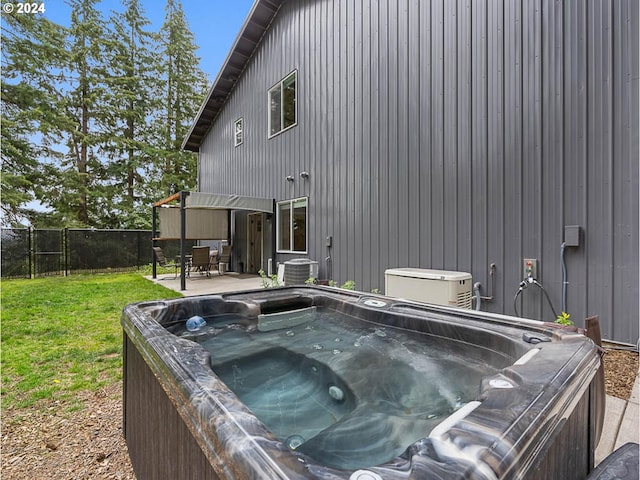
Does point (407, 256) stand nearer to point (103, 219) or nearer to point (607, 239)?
point (607, 239)

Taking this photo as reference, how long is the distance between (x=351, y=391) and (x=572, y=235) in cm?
294

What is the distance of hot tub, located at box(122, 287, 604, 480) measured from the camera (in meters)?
→ 0.75

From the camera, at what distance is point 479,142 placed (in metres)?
3.98

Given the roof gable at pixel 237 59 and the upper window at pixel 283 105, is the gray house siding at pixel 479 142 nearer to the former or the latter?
the upper window at pixel 283 105

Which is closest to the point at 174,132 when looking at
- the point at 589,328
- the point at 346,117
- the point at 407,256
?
the point at 346,117

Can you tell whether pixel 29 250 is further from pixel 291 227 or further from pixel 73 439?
pixel 73 439

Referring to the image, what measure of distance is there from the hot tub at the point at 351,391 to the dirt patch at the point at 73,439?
0.60ft

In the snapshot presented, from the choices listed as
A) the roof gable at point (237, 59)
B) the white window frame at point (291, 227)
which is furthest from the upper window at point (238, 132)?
the white window frame at point (291, 227)

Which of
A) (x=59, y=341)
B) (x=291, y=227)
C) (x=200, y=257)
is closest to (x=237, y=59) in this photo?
(x=291, y=227)

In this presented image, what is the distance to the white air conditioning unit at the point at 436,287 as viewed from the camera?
3.63 metres

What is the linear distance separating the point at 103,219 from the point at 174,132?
5.71 metres

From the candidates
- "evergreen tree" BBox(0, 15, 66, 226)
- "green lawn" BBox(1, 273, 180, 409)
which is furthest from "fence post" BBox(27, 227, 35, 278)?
"evergreen tree" BBox(0, 15, 66, 226)

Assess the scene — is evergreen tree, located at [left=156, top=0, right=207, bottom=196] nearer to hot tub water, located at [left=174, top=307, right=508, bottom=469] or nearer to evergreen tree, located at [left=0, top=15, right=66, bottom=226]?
evergreen tree, located at [left=0, top=15, right=66, bottom=226]

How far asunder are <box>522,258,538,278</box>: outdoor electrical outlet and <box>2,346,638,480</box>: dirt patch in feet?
3.92
